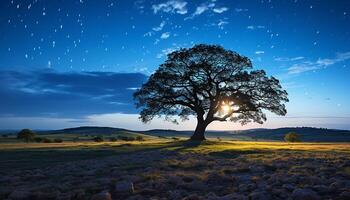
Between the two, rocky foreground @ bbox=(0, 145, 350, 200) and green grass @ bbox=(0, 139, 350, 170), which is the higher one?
green grass @ bbox=(0, 139, 350, 170)

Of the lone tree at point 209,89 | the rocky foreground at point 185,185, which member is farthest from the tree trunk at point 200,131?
the rocky foreground at point 185,185

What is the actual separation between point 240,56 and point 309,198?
38.5m

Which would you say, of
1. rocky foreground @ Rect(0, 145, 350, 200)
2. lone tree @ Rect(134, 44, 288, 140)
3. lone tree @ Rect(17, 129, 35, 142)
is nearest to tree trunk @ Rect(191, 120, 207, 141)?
lone tree @ Rect(134, 44, 288, 140)

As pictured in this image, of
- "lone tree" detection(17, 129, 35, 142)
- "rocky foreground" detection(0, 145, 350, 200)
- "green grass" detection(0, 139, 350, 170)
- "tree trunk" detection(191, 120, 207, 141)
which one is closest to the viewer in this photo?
"rocky foreground" detection(0, 145, 350, 200)

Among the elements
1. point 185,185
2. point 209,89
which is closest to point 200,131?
point 209,89

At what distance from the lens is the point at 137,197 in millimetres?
10969

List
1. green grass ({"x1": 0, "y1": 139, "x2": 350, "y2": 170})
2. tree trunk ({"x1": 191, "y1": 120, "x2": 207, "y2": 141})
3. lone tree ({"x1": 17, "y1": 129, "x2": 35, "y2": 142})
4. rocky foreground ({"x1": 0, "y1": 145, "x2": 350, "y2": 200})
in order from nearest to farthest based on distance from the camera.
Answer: rocky foreground ({"x1": 0, "y1": 145, "x2": 350, "y2": 200})
green grass ({"x1": 0, "y1": 139, "x2": 350, "y2": 170})
tree trunk ({"x1": 191, "y1": 120, "x2": 207, "y2": 141})
lone tree ({"x1": 17, "y1": 129, "x2": 35, "y2": 142})

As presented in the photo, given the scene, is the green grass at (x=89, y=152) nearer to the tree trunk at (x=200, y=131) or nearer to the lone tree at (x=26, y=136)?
the tree trunk at (x=200, y=131)

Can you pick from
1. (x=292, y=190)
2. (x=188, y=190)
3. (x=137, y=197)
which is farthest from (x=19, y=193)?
(x=292, y=190)

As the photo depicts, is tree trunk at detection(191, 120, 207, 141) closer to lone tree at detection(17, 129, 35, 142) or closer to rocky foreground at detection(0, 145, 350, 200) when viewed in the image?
rocky foreground at detection(0, 145, 350, 200)

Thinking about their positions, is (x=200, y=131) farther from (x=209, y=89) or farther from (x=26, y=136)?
(x=26, y=136)

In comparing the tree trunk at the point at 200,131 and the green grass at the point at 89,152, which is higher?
the tree trunk at the point at 200,131

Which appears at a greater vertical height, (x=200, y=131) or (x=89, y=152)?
(x=200, y=131)

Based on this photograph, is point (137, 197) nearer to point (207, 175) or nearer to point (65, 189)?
point (65, 189)
